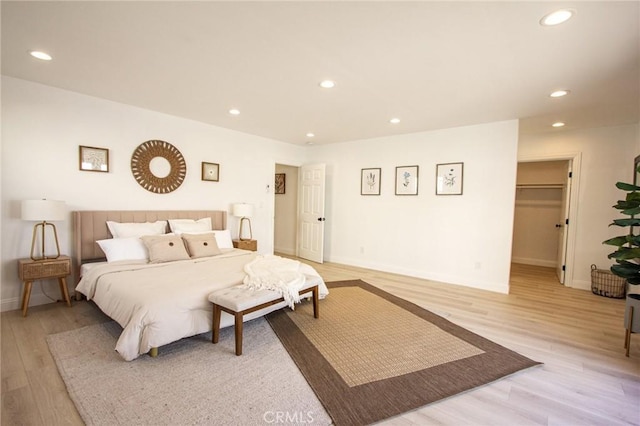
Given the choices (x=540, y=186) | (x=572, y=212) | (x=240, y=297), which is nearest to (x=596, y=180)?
(x=572, y=212)

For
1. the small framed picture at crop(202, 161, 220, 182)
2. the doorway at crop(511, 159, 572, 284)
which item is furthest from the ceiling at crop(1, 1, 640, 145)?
the doorway at crop(511, 159, 572, 284)

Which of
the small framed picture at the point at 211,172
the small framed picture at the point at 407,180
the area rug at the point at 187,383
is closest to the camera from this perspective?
the area rug at the point at 187,383

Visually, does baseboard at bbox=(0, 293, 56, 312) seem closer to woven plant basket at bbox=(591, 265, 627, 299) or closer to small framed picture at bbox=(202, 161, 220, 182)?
small framed picture at bbox=(202, 161, 220, 182)

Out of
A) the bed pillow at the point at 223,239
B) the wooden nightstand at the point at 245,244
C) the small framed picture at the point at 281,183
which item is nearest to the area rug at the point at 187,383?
the bed pillow at the point at 223,239

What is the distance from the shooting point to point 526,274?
5.32 m

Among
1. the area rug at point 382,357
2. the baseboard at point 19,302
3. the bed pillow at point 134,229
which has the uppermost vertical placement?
the bed pillow at point 134,229

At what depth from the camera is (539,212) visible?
20.1 ft

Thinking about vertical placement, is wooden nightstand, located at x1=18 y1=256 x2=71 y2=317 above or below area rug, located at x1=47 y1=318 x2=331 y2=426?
above

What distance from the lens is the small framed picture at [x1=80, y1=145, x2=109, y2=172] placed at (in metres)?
3.44

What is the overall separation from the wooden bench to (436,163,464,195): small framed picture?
3.36 meters

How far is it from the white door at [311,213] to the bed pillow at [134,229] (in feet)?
9.85

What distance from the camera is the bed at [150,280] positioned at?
2174 mm

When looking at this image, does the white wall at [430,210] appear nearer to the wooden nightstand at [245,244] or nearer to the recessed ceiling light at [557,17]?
the wooden nightstand at [245,244]

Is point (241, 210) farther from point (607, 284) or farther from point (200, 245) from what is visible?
point (607, 284)
